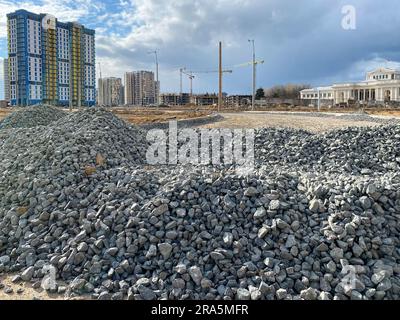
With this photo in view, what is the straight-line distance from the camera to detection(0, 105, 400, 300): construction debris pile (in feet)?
14.3

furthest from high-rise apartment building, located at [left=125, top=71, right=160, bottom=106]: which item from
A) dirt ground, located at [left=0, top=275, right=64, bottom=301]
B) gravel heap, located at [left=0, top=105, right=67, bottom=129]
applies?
dirt ground, located at [left=0, top=275, right=64, bottom=301]

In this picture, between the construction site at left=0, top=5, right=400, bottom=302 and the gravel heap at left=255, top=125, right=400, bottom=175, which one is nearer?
the construction site at left=0, top=5, right=400, bottom=302

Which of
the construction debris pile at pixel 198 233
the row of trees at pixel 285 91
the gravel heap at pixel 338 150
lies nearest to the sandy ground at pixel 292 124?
the gravel heap at pixel 338 150

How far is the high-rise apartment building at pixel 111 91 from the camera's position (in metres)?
98.2

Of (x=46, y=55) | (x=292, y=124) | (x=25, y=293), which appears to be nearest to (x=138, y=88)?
(x=46, y=55)

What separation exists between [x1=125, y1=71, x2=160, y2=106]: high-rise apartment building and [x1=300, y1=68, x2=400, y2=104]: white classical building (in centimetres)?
4438

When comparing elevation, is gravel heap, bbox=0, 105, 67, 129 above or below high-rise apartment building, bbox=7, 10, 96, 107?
below

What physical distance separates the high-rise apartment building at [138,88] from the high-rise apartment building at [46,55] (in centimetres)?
4807

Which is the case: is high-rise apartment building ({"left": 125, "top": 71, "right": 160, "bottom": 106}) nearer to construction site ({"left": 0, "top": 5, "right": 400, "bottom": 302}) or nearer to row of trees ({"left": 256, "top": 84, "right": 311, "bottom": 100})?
row of trees ({"left": 256, "top": 84, "right": 311, "bottom": 100})

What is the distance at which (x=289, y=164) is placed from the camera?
8.77 m

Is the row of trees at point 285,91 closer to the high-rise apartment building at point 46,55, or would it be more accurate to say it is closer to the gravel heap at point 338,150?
the high-rise apartment building at point 46,55

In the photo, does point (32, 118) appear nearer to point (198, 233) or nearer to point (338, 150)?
point (338, 150)
